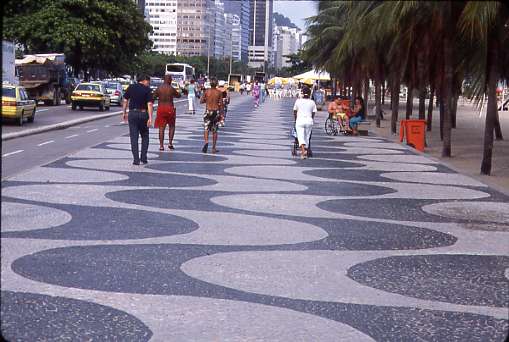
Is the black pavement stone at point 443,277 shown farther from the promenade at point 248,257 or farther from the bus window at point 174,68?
the bus window at point 174,68

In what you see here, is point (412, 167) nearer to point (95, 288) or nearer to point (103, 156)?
point (103, 156)

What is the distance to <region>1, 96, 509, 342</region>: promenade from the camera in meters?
5.06

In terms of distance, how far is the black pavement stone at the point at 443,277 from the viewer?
20.1ft

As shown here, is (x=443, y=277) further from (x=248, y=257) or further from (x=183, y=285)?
(x=183, y=285)

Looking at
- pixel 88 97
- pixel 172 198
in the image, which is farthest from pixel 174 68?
pixel 172 198

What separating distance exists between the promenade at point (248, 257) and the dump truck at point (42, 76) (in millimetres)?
32649

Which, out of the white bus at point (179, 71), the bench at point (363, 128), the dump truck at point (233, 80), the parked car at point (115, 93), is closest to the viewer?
the bench at point (363, 128)

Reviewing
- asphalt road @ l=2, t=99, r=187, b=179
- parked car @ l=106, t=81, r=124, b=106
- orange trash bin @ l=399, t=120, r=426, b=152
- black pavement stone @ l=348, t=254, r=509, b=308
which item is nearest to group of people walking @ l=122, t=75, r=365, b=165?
asphalt road @ l=2, t=99, r=187, b=179

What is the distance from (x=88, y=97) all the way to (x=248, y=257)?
3676cm

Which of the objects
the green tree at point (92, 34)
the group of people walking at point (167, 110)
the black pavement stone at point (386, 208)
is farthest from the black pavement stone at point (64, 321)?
the green tree at point (92, 34)

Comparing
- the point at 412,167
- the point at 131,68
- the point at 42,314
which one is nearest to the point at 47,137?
the point at 412,167

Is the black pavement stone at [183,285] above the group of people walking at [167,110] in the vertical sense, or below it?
below

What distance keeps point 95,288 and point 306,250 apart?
2676 mm

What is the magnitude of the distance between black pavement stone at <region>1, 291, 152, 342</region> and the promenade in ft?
0.05
